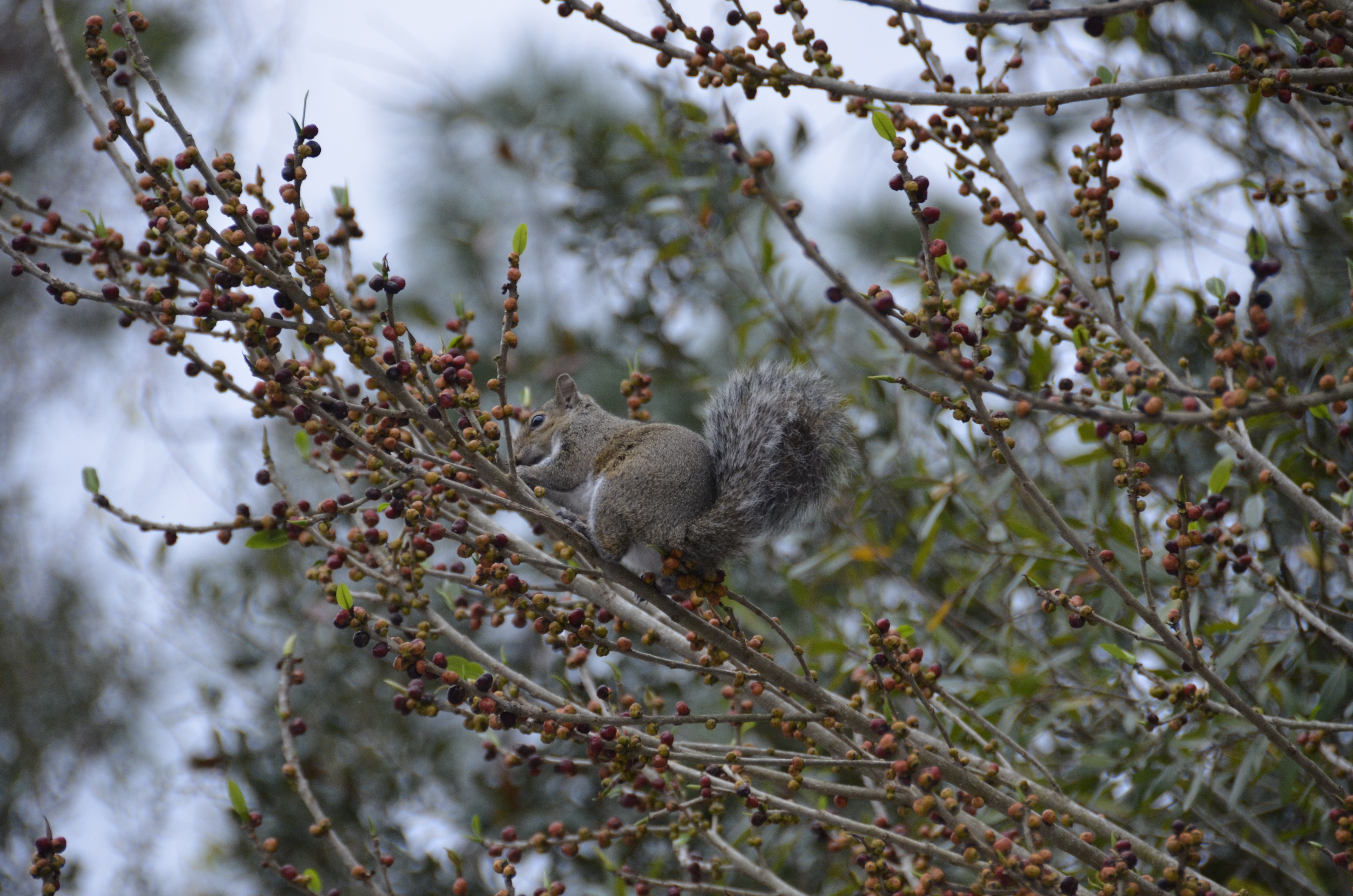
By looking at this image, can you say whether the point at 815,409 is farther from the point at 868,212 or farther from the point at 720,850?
the point at 868,212

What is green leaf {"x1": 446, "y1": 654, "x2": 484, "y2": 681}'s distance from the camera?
4.89 feet

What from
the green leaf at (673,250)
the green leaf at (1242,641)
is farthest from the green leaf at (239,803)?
the green leaf at (673,250)

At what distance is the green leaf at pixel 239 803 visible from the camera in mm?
1731

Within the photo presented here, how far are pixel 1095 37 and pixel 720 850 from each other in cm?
150

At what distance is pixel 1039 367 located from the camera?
2.38 metres

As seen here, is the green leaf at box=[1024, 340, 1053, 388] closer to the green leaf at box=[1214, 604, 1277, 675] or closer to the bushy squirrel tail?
the bushy squirrel tail

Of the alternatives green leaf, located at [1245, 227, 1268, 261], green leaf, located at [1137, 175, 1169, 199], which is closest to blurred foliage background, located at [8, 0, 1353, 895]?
green leaf, located at [1137, 175, 1169, 199]

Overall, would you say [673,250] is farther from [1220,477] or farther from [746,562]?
[1220,477]

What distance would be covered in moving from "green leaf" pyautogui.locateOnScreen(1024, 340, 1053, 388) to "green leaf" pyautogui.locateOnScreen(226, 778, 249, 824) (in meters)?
1.82

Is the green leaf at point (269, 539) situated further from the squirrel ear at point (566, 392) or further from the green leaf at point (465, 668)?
the squirrel ear at point (566, 392)

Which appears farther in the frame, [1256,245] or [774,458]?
[774,458]

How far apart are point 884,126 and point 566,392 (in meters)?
1.47

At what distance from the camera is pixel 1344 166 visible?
1725 millimetres

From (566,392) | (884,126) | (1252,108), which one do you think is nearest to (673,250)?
(566,392)
